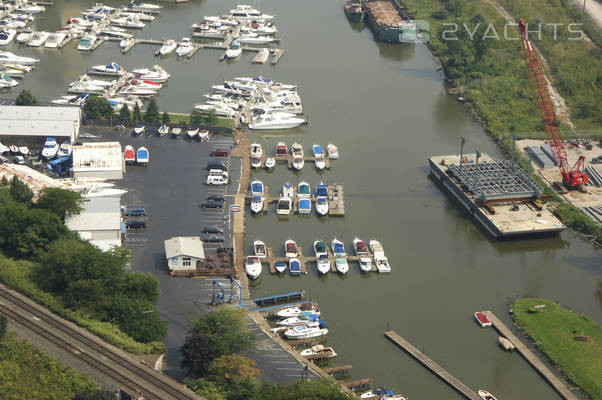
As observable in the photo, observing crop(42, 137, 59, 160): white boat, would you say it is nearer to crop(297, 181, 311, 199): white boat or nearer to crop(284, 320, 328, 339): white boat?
crop(297, 181, 311, 199): white boat

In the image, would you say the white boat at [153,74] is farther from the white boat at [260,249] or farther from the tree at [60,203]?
the white boat at [260,249]

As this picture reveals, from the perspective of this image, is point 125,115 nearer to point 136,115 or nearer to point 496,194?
point 136,115

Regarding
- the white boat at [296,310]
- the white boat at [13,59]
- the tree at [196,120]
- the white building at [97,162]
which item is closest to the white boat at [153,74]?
the white boat at [13,59]

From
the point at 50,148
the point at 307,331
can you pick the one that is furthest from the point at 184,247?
the point at 50,148

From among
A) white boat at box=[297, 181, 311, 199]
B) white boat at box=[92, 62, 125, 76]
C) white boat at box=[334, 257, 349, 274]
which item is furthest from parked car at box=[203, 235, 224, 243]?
white boat at box=[92, 62, 125, 76]

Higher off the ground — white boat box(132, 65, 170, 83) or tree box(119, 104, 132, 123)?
white boat box(132, 65, 170, 83)
